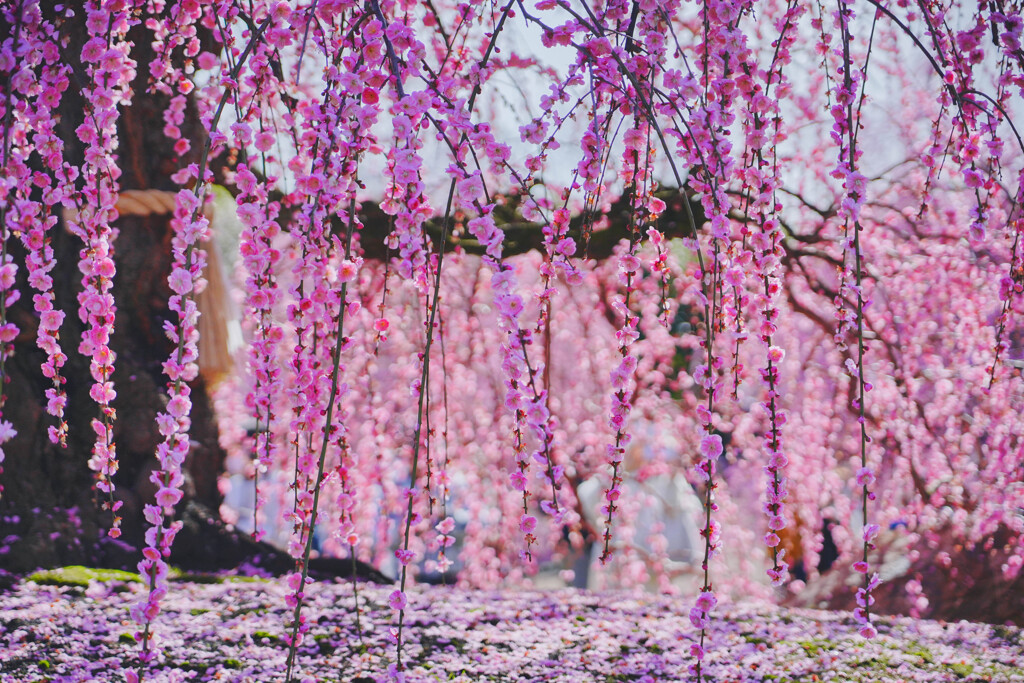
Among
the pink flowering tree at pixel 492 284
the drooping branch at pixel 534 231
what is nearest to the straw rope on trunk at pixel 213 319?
the pink flowering tree at pixel 492 284

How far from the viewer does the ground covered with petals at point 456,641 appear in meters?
2.55

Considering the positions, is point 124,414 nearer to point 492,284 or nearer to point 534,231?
point 534,231

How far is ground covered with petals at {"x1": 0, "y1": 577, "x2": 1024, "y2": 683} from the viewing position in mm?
2547

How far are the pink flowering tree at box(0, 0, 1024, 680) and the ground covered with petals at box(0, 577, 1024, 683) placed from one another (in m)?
0.19

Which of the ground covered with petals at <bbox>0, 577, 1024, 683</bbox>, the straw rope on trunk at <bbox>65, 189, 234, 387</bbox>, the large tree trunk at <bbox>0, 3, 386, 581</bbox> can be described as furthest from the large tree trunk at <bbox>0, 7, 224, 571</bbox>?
the ground covered with petals at <bbox>0, 577, 1024, 683</bbox>

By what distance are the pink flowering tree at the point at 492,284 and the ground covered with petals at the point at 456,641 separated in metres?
0.19

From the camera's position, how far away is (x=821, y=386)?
19.9ft

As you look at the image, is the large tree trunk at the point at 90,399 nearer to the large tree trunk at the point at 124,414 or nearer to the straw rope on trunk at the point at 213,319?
the large tree trunk at the point at 124,414

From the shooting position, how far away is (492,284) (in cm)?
151

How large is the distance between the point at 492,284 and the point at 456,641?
2030mm

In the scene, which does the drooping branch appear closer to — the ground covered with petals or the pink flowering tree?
the pink flowering tree

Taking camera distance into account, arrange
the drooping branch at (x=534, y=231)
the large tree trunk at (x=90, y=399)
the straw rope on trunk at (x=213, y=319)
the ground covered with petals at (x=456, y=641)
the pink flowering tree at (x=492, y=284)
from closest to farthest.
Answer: the pink flowering tree at (x=492, y=284) < the ground covered with petals at (x=456, y=641) < the large tree trunk at (x=90, y=399) < the straw rope on trunk at (x=213, y=319) < the drooping branch at (x=534, y=231)

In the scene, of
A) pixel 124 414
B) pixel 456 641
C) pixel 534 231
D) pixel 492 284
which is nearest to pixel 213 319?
pixel 124 414

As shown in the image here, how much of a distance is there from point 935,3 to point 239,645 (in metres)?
3.14
